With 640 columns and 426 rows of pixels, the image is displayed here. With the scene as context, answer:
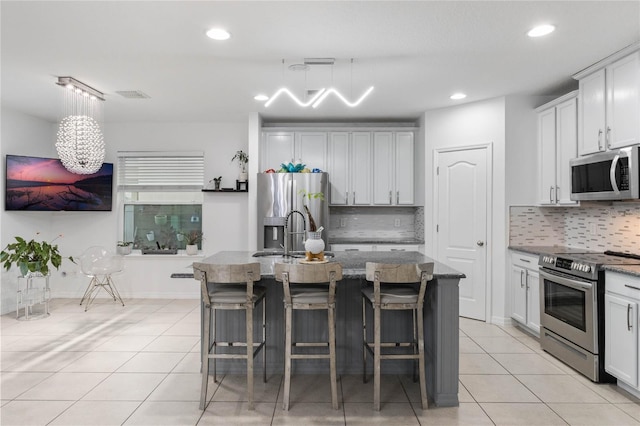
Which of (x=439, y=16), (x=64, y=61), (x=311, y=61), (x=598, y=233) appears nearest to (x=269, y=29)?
(x=311, y=61)

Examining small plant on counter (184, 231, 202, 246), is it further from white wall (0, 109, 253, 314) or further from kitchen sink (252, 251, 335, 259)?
kitchen sink (252, 251, 335, 259)

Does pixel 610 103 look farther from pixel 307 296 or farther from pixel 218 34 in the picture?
pixel 218 34

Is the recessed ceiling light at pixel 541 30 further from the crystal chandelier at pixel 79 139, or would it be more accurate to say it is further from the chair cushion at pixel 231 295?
the crystal chandelier at pixel 79 139

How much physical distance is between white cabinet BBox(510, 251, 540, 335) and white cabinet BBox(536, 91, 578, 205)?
0.69 metres

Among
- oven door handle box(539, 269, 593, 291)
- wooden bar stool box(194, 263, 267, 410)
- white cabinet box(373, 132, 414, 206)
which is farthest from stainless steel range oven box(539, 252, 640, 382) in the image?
wooden bar stool box(194, 263, 267, 410)

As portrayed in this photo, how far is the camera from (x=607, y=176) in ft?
11.1

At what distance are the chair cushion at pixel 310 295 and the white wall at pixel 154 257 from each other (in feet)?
11.1

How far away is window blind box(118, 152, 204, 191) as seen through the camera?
6168 mm

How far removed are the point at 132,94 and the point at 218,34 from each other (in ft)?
6.92

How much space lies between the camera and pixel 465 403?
2809mm

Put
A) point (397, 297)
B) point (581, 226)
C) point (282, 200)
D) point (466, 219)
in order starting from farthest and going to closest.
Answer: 1. point (282, 200)
2. point (466, 219)
3. point (581, 226)
4. point (397, 297)

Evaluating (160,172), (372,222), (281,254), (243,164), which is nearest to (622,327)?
(281,254)

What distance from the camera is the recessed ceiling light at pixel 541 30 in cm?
291

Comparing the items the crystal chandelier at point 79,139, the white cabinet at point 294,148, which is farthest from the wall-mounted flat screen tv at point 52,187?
the white cabinet at point 294,148
